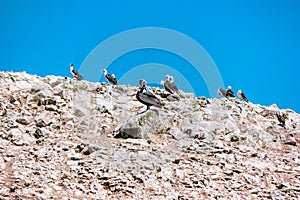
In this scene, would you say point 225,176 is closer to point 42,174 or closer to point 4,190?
point 42,174

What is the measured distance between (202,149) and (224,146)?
4.67 feet

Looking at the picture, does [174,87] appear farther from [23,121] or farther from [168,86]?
[23,121]

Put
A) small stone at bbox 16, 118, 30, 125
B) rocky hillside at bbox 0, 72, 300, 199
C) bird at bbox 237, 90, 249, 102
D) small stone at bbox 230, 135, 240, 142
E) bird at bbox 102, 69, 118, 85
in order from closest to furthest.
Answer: rocky hillside at bbox 0, 72, 300, 199 → small stone at bbox 16, 118, 30, 125 → small stone at bbox 230, 135, 240, 142 → bird at bbox 102, 69, 118, 85 → bird at bbox 237, 90, 249, 102

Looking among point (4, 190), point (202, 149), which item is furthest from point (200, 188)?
point (4, 190)

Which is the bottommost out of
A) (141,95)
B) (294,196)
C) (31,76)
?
(294,196)

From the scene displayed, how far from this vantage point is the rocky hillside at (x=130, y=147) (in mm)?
14008

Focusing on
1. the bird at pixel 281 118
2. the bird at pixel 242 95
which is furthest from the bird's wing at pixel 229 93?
the bird at pixel 281 118

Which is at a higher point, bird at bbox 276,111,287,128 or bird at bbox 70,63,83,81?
bird at bbox 70,63,83,81

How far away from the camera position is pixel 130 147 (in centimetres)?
1697

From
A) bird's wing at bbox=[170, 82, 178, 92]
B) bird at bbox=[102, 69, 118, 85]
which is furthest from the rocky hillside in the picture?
bird at bbox=[102, 69, 118, 85]

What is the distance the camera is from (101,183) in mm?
14109

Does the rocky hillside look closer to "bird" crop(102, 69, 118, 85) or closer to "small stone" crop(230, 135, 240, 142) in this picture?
"small stone" crop(230, 135, 240, 142)

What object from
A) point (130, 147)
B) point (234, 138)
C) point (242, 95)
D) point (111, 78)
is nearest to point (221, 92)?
point (242, 95)

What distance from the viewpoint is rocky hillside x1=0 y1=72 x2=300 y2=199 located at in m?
14.0
